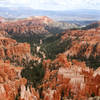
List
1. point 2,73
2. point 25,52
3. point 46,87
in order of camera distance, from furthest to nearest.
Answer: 1. point 25,52
2. point 2,73
3. point 46,87

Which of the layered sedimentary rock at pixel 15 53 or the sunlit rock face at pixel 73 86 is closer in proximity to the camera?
the sunlit rock face at pixel 73 86

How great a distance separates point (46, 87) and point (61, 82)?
11.3 feet

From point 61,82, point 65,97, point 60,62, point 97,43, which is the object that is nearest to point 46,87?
point 61,82

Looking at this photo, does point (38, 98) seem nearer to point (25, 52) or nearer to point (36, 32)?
point (25, 52)

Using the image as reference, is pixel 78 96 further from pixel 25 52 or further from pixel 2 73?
pixel 25 52

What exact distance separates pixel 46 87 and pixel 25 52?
Result: 34530mm

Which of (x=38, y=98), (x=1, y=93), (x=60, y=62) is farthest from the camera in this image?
(x=60, y=62)

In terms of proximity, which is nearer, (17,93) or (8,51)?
(17,93)

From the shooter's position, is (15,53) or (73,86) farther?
(15,53)

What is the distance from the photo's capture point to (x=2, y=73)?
1473 inches

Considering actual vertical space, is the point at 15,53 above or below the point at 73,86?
Result: below

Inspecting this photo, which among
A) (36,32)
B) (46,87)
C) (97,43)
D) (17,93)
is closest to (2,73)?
(17,93)

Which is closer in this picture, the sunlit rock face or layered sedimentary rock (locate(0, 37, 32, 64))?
the sunlit rock face

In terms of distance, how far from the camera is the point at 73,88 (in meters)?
30.9
